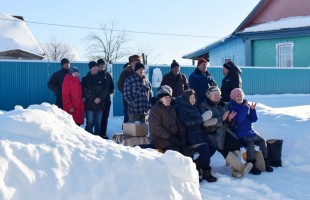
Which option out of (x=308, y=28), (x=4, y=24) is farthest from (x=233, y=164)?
(x=4, y=24)

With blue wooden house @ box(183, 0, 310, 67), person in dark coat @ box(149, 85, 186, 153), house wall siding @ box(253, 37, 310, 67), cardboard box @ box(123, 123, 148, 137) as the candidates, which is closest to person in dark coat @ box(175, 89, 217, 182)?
person in dark coat @ box(149, 85, 186, 153)

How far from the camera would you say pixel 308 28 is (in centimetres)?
1878

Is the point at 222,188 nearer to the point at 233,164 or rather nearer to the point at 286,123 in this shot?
the point at 233,164

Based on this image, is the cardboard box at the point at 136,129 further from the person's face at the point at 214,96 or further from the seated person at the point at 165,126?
the person's face at the point at 214,96

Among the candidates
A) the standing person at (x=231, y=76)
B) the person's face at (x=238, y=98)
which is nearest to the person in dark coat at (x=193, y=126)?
the person's face at (x=238, y=98)

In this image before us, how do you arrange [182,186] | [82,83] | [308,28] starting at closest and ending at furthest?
[182,186]
[82,83]
[308,28]

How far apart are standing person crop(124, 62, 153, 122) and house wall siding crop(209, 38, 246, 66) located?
14903mm

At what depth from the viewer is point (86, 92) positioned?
860 cm

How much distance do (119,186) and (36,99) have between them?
818 cm

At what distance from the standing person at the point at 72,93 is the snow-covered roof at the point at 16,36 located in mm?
20706

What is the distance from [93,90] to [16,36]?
2296 cm

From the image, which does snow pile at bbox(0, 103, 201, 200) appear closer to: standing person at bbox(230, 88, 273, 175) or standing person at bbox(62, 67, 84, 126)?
standing person at bbox(230, 88, 273, 175)

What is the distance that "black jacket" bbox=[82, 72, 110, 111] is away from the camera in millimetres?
8562

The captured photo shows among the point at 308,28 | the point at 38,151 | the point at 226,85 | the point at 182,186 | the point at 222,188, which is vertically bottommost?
the point at 222,188
